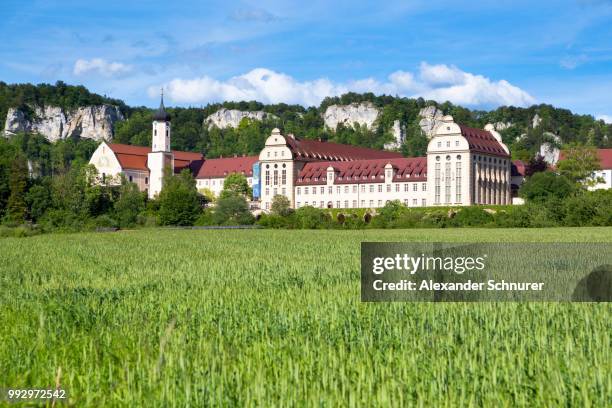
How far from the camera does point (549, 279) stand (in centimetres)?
1864

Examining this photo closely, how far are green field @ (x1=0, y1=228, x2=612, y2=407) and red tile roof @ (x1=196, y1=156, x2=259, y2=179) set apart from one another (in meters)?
147

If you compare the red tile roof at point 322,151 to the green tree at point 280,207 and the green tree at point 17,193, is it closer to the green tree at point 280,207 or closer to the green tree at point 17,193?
the green tree at point 280,207

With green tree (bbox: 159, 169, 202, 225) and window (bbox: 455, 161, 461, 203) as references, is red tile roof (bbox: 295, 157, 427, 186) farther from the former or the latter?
green tree (bbox: 159, 169, 202, 225)

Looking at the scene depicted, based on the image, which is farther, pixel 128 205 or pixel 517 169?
pixel 517 169

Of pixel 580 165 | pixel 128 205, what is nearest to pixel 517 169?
pixel 580 165

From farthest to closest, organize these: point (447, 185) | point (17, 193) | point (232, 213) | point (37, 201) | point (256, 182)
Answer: point (256, 182), point (447, 185), point (232, 213), point (37, 201), point (17, 193)

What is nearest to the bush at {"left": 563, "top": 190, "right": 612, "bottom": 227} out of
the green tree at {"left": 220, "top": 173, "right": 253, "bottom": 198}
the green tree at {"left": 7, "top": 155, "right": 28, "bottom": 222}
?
the green tree at {"left": 7, "top": 155, "right": 28, "bottom": 222}

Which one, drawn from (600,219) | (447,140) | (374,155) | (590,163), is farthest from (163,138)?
(600,219)

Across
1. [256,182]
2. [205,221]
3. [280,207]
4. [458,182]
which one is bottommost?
[205,221]

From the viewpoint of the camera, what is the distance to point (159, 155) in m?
165

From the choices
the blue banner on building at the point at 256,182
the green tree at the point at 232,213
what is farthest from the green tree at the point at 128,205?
the blue banner on building at the point at 256,182

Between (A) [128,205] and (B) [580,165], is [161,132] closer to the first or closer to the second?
(A) [128,205]

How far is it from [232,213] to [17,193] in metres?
26.8

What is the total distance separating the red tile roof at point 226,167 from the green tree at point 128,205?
123 feet
